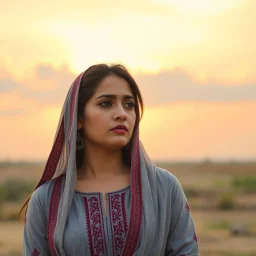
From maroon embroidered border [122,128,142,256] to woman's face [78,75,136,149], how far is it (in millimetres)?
155

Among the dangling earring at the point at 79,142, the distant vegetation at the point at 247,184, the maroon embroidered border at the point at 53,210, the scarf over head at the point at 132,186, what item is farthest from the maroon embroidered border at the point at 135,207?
the distant vegetation at the point at 247,184

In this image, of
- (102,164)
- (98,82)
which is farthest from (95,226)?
(98,82)

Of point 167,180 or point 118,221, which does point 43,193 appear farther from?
point 167,180

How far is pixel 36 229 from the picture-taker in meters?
4.95

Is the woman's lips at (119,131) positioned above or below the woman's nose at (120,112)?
below

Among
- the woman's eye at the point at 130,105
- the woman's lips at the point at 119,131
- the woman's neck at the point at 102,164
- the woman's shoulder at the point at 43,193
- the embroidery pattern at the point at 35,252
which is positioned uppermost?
the woman's eye at the point at 130,105

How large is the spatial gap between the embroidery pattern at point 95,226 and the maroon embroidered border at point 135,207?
0.16m

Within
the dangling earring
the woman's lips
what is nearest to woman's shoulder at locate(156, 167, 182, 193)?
the woman's lips

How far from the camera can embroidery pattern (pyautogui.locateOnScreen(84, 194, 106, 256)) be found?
474 cm

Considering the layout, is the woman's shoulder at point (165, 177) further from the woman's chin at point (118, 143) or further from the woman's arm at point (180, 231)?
the woman's chin at point (118, 143)

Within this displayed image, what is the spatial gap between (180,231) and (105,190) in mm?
547

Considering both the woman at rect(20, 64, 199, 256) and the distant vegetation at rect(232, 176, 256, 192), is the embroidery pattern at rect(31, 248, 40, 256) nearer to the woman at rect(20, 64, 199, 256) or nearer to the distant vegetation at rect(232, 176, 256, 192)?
the woman at rect(20, 64, 199, 256)

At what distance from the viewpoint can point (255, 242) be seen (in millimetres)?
19000

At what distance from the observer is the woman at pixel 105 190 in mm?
4746
